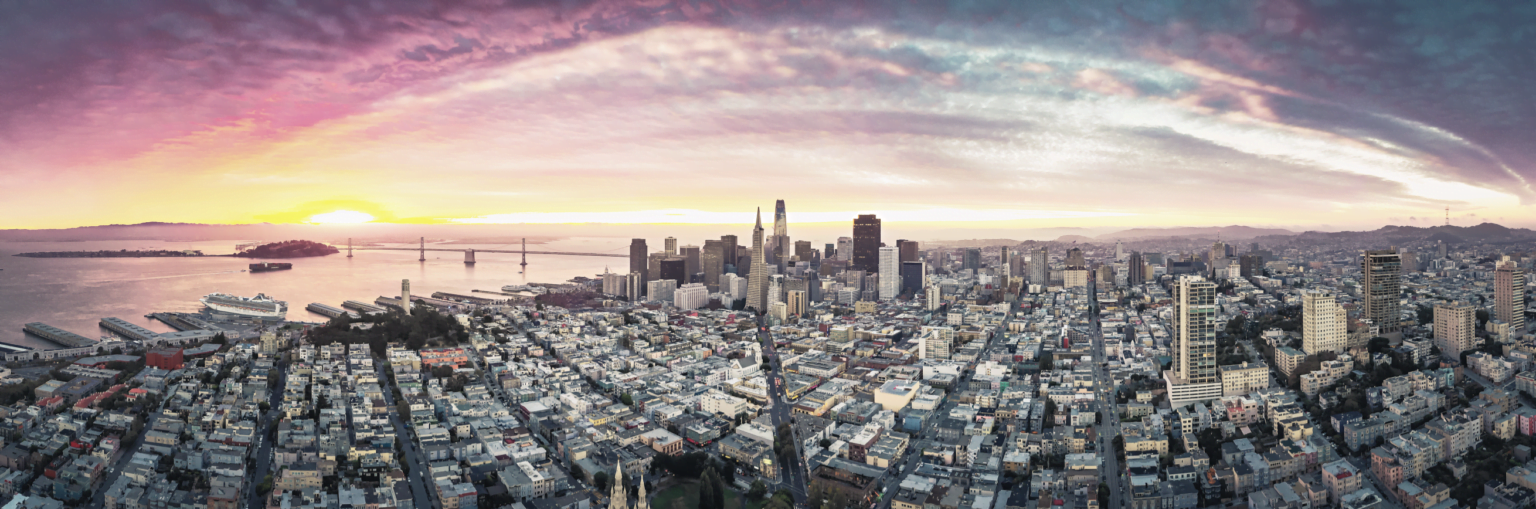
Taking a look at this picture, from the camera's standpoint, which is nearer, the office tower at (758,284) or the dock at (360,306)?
the dock at (360,306)

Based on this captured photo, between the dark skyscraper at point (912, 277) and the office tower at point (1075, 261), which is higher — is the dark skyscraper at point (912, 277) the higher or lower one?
the lower one

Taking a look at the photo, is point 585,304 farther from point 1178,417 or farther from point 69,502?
point 1178,417

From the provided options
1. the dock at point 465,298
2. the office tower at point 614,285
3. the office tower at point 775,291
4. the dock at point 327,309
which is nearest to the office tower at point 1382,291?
the office tower at point 775,291

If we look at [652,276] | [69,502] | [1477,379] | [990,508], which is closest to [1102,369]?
[1477,379]

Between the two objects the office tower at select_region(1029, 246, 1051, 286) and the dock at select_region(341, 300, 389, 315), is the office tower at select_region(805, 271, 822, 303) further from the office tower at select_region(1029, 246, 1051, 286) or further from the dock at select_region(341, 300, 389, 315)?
the dock at select_region(341, 300, 389, 315)

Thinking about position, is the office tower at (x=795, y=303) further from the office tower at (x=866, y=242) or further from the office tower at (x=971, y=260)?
the office tower at (x=971, y=260)

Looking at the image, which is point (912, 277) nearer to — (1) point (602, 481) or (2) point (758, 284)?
(2) point (758, 284)
